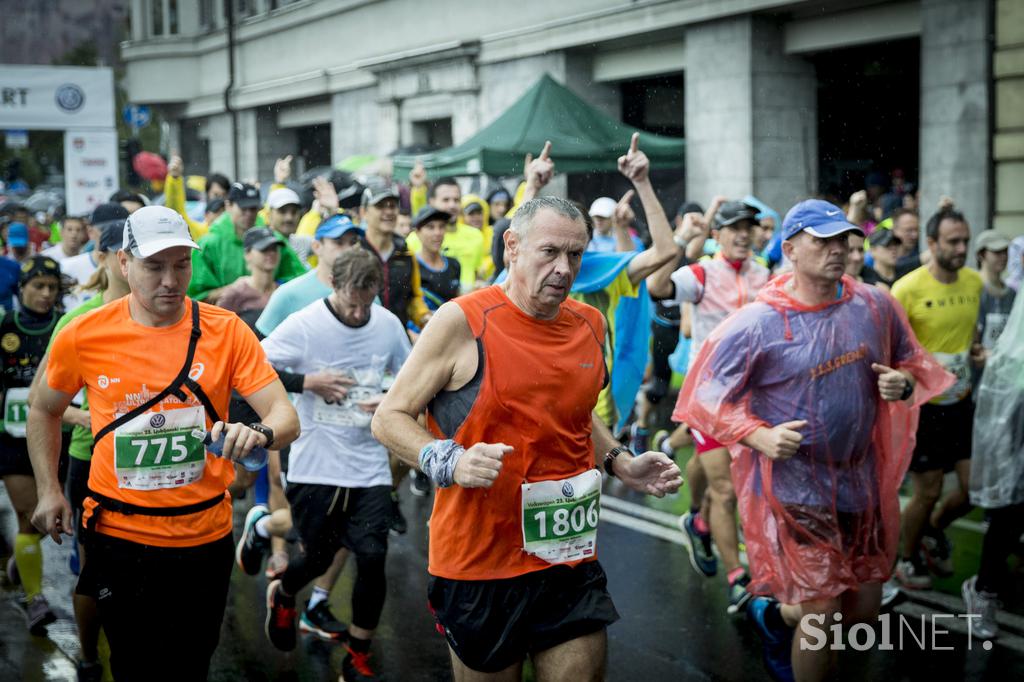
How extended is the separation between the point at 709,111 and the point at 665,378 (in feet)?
22.9

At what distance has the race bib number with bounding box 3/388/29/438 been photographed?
22.3ft

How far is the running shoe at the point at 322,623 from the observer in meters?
6.10

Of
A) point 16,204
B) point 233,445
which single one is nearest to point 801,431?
point 233,445

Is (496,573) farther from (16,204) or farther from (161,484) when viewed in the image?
(16,204)

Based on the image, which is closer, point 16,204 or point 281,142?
point 16,204

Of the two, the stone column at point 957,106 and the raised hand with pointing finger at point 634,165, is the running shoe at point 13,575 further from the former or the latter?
the stone column at point 957,106

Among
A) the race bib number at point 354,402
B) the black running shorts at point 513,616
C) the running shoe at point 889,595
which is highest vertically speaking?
the race bib number at point 354,402

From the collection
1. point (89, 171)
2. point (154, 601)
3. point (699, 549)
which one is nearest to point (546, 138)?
point (89, 171)

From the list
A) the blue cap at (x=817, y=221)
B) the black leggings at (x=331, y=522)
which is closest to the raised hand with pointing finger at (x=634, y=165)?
the blue cap at (x=817, y=221)

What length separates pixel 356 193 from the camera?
10.3m

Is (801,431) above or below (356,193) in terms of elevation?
below

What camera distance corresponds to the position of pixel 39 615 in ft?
21.7

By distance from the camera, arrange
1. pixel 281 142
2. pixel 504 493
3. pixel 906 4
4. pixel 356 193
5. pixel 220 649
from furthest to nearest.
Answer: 1. pixel 281 142
2. pixel 906 4
3. pixel 356 193
4. pixel 220 649
5. pixel 504 493

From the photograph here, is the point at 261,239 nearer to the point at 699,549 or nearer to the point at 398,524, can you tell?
the point at 398,524
